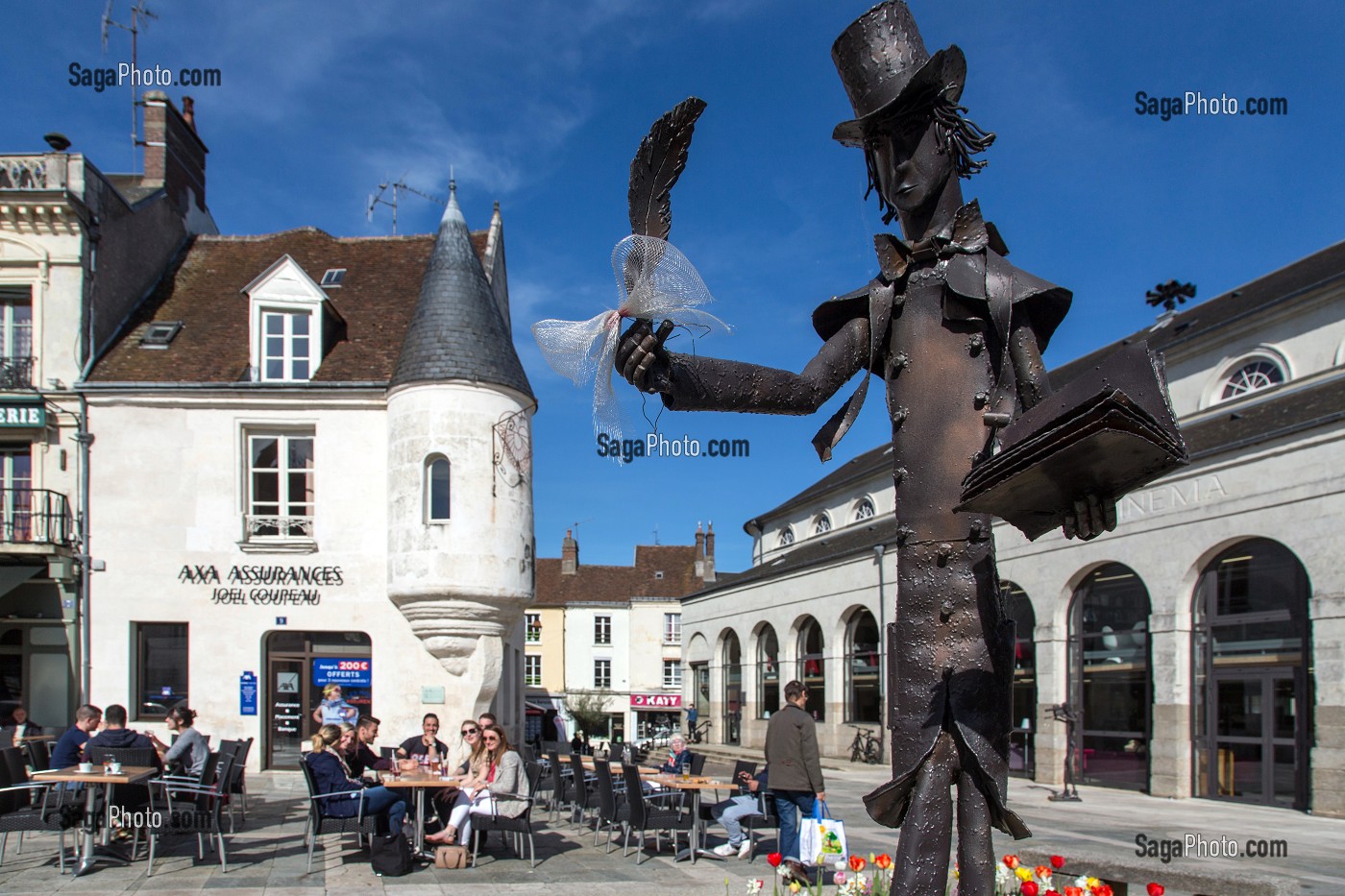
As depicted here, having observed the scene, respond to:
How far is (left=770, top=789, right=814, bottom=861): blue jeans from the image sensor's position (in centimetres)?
1042

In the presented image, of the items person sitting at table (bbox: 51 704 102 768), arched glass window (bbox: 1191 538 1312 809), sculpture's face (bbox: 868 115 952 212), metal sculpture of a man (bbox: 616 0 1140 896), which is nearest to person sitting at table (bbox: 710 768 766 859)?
person sitting at table (bbox: 51 704 102 768)

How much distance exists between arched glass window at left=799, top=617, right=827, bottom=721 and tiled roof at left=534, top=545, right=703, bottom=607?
29114mm

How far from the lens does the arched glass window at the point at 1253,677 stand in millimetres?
17812

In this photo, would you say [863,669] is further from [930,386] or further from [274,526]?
[930,386]

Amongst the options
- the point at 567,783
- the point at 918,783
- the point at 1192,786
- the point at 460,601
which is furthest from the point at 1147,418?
the point at 1192,786

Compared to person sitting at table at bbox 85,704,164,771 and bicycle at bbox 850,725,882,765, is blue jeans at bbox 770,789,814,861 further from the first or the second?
bicycle at bbox 850,725,882,765

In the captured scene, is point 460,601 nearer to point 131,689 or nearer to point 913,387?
point 131,689

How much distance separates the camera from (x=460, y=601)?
1989cm

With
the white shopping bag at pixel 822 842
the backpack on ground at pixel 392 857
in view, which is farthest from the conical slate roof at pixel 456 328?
the white shopping bag at pixel 822 842

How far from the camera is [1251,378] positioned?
2370 cm

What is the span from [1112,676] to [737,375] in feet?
68.6

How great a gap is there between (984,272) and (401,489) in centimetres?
1766

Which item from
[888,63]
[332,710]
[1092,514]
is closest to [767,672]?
[332,710]

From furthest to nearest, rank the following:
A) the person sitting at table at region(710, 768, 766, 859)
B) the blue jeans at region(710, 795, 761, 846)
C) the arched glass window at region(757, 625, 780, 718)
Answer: the arched glass window at region(757, 625, 780, 718), the blue jeans at region(710, 795, 761, 846), the person sitting at table at region(710, 768, 766, 859)
